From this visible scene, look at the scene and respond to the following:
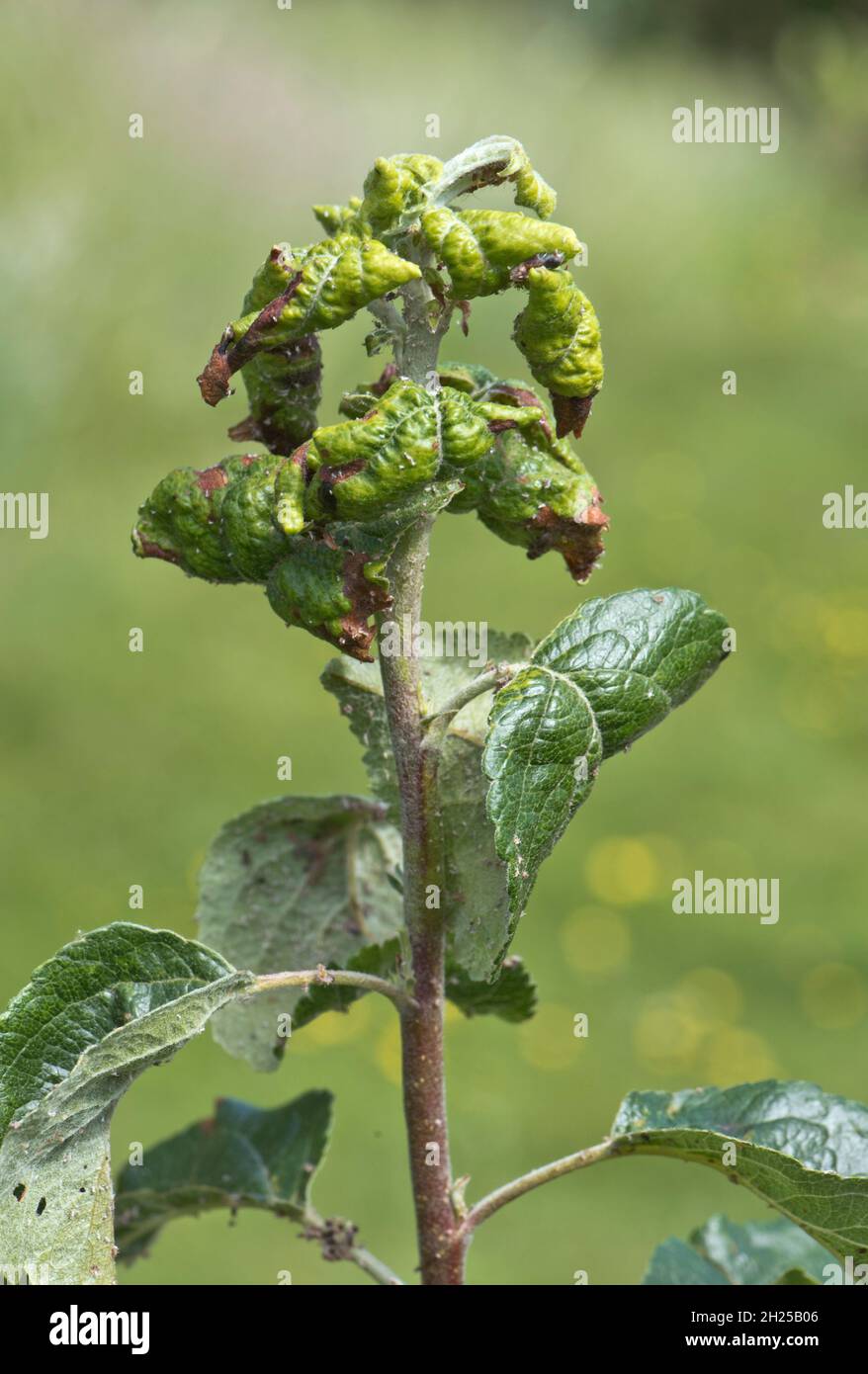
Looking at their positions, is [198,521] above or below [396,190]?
below

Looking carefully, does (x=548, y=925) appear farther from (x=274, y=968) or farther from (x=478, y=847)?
(x=478, y=847)

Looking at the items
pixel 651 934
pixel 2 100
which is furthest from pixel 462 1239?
pixel 2 100

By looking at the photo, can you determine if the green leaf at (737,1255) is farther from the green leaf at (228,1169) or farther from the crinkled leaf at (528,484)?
the crinkled leaf at (528,484)

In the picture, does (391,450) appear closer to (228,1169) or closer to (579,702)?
(579,702)

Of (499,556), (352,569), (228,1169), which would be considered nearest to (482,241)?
(352,569)

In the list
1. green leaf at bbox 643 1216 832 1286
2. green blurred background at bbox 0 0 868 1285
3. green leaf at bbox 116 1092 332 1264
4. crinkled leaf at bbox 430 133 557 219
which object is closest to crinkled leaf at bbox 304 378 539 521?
crinkled leaf at bbox 430 133 557 219
